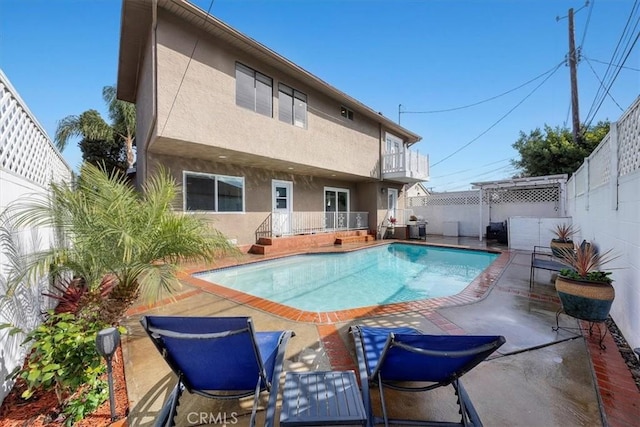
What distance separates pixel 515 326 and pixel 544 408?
193cm

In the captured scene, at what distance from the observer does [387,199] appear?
55.7ft

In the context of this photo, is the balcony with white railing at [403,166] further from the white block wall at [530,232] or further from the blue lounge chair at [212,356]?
the blue lounge chair at [212,356]

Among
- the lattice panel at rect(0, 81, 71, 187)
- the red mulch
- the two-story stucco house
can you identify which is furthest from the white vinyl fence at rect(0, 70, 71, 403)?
the two-story stucco house

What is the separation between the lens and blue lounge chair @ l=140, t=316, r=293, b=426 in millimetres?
1884

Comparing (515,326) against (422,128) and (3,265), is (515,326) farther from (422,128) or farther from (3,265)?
(422,128)

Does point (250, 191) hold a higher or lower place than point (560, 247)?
higher

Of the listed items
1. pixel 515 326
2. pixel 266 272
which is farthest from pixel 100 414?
pixel 266 272

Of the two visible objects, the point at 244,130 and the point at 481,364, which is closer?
the point at 481,364

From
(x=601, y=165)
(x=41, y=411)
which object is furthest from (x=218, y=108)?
Result: (x=601, y=165)

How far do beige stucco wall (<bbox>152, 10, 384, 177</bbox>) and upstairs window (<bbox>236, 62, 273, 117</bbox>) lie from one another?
20cm

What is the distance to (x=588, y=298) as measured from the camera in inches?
136

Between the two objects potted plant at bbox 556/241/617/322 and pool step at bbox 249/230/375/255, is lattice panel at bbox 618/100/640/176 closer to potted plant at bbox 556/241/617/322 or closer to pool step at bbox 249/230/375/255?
potted plant at bbox 556/241/617/322

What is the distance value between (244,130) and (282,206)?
4704 millimetres

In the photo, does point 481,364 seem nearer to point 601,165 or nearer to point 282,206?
point 601,165
